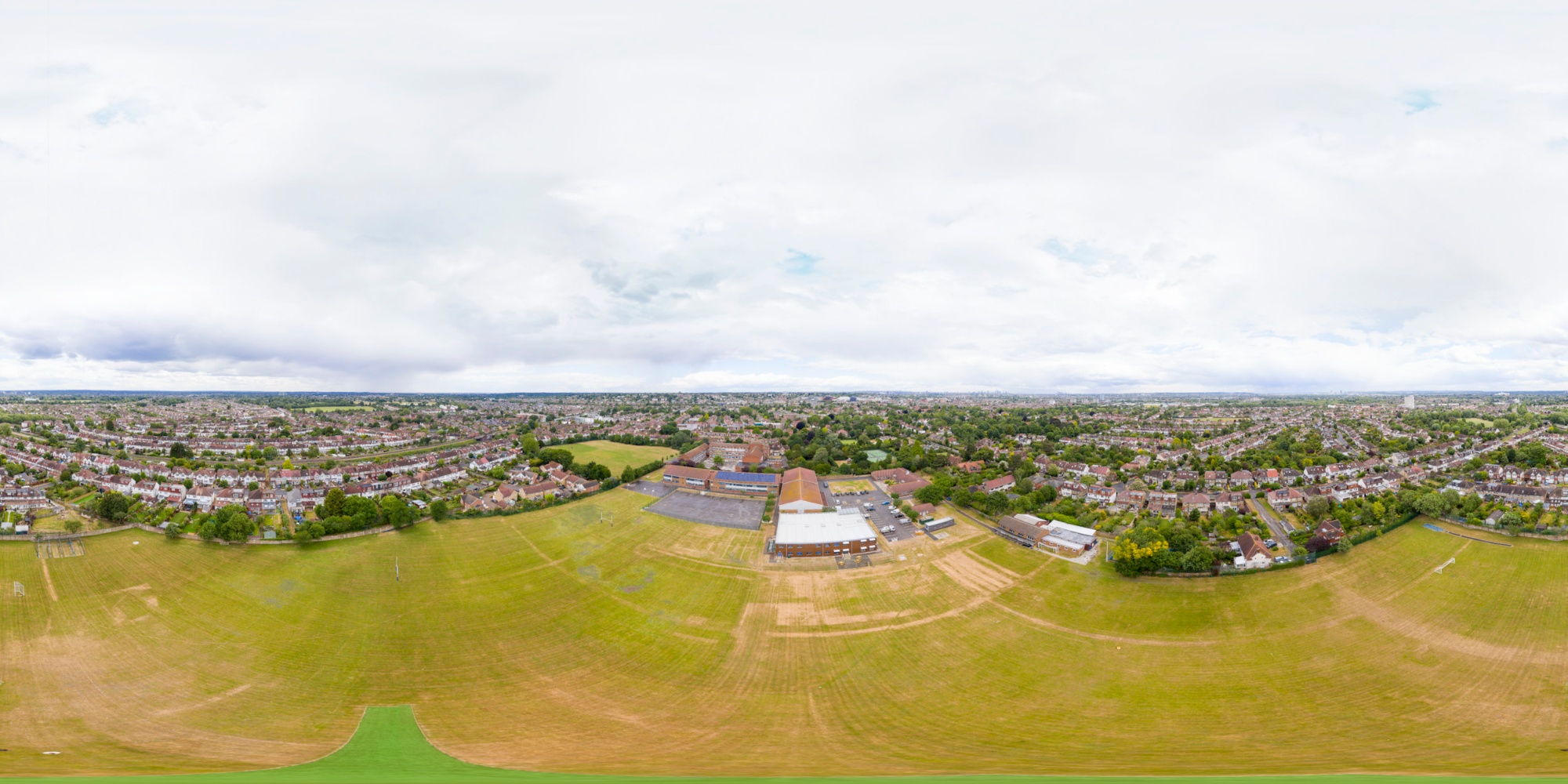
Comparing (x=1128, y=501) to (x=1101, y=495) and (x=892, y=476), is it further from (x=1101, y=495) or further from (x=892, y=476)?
(x=892, y=476)

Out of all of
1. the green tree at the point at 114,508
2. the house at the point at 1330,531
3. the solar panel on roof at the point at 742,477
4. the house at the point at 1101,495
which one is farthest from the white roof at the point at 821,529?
the green tree at the point at 114,508

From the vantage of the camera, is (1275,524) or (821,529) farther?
(1275,524)

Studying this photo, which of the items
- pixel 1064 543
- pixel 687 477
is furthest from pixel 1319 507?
pixel 687 477

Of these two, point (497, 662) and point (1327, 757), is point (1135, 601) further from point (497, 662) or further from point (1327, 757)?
point (497, 662)

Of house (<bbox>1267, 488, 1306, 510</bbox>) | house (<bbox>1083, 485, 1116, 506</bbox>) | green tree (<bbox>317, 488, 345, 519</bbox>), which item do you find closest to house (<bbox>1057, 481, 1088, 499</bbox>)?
house (<bbox>1083, 485, 1116, 506</bbox>)

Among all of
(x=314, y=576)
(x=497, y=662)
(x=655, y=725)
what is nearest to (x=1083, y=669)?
(x=655, y=725)

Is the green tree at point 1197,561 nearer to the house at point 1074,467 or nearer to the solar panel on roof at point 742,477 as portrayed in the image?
the house at point 1074,467
